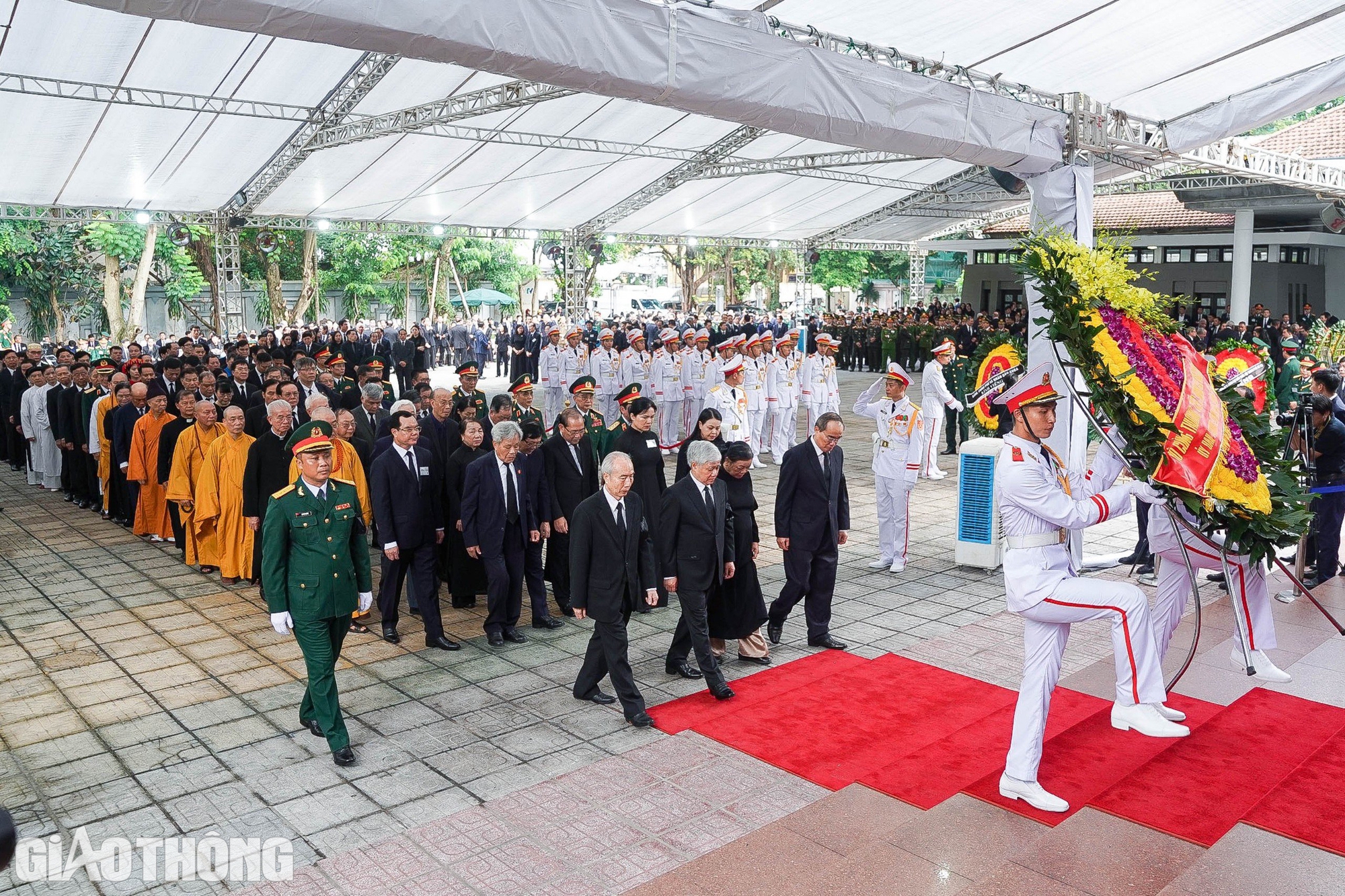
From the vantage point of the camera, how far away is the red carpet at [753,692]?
570 centimetres

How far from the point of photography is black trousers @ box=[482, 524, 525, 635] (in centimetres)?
682

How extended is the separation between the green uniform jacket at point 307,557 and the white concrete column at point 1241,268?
22.6 meters

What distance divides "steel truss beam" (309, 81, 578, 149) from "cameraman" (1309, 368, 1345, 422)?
10557 mm

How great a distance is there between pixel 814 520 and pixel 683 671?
1.25 metres

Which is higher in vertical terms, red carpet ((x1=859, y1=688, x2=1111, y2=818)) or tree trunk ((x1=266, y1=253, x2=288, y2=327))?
tree trunk ((x1=266, y1=253, x2=288, y2=327))

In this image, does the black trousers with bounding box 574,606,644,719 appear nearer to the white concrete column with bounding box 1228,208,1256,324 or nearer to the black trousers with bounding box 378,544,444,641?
the black trousers with bounding box 378,544,444,641

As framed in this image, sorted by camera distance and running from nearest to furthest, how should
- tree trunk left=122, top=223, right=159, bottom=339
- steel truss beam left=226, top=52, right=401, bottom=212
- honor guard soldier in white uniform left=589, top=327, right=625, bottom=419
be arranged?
steel truss beam left=226, top=52, right=401, bottom=212 → honor guard soldier in white uniform left=589, top=327, right=625, bottom=419 → tree trunk left=122, top=223, right=159, bottom=339

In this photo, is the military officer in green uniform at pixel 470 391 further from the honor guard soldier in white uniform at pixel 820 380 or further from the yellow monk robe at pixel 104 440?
the honor guard soldier in white uniform at pixel 820 380

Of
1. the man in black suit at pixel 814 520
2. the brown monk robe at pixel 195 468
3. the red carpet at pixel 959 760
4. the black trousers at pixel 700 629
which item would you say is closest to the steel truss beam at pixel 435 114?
the brown monk robe at pixel 195 468

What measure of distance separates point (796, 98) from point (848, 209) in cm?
2173

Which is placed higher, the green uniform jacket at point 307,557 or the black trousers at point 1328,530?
the green uniform jacket at point 307,557

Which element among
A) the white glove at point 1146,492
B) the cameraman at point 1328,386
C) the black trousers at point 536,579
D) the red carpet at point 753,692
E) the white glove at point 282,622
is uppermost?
the cameraman at point 1328,386

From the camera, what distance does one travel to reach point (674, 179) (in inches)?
875

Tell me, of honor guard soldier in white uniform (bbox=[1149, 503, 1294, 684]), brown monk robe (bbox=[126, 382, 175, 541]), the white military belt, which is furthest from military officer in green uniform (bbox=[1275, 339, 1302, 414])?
brown monk robe (bbox=[126, 382, 175, 541])
